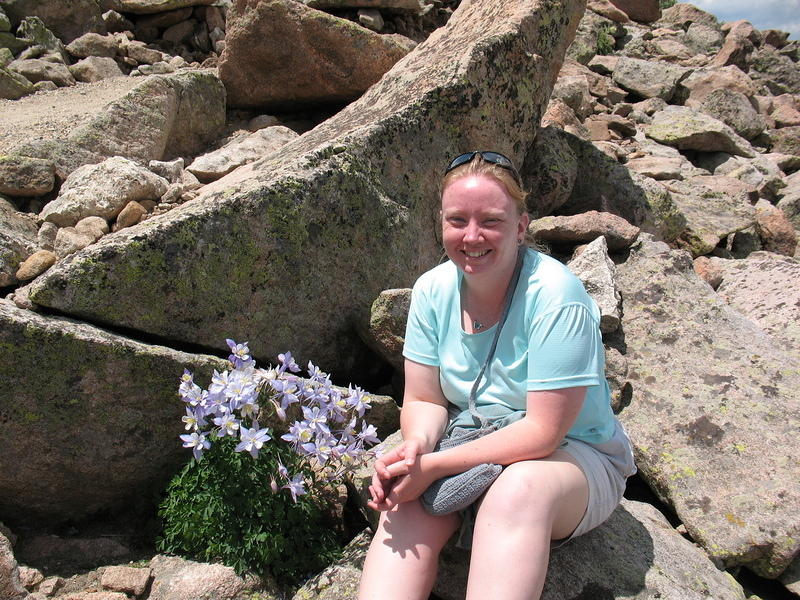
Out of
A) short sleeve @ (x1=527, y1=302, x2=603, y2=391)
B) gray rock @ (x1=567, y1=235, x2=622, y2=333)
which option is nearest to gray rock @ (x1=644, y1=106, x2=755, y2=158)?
gray rock @ (x1=567, y1=235, x2=622, y2=333)

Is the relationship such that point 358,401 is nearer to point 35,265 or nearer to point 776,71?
point 35,265

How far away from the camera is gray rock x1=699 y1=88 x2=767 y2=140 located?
12.1m

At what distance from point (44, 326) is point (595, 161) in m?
5.45

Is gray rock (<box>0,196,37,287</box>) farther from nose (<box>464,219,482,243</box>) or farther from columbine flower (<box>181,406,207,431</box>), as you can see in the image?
nose (<box>464,219,482,243</box>)

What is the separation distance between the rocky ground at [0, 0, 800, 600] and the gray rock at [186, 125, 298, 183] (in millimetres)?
40

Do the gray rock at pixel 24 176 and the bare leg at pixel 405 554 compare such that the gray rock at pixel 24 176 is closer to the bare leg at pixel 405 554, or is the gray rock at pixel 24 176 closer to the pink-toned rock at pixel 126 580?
the pink-toned rock at pixel 126 580

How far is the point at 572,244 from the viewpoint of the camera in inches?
223

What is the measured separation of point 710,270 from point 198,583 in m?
5.01

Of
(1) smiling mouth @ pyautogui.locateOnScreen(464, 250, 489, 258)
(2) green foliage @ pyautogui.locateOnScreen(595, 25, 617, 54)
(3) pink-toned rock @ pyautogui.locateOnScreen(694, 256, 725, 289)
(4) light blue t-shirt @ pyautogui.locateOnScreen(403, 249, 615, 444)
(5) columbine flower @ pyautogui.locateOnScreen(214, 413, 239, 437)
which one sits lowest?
(2) green foliage @ pyautogui.locateOnScreen(595, 25, 617, 54)

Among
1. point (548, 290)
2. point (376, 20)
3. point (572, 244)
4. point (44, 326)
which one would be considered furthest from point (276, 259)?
point (376, 20)

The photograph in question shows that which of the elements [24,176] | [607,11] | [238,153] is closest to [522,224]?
[238,153]

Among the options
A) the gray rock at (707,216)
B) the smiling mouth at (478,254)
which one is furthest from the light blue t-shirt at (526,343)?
the gray rock at (707,216)

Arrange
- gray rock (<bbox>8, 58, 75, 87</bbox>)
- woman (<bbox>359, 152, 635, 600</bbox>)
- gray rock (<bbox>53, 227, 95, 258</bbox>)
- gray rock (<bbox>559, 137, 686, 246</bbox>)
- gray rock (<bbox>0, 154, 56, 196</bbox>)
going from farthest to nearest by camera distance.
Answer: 1. gray rock (<bbox>8, 58, 75, 87</bbox>)
2. gray rock (<bbox>559, 137, 686, 246</bbox>)
3. gray rock (<bbox>0, 154, 56, 196</bbox>)
4. gray rock (<bbox>53, 227, 95, 258</bbox>)
5. woman (<bbox>359, 152, 635, 600</bbox>)

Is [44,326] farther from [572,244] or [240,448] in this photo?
[572,244]
